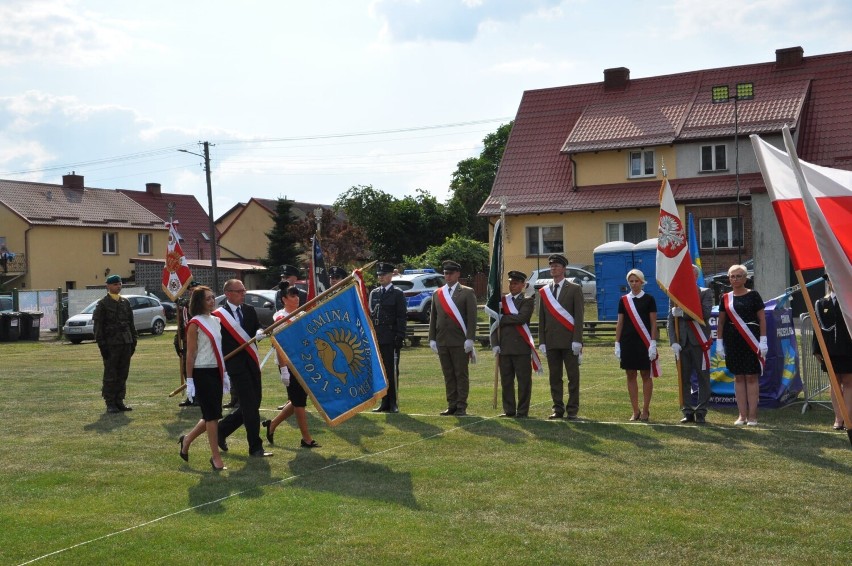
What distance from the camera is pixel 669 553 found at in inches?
271

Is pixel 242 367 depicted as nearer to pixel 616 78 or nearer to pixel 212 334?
pixel 212 334

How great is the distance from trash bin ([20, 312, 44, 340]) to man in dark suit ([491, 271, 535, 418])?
28354 mm

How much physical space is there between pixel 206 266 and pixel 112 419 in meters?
44.8

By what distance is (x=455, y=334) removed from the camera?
46.5ft

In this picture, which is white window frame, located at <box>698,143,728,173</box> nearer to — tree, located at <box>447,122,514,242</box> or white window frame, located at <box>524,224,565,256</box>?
white window frame, located at <box>524,224,565,256</box>

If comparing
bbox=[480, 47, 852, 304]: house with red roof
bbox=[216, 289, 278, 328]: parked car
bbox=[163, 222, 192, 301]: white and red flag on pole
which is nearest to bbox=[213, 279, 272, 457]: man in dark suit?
bbox=[163, 222, 192, 301]: white and red flag on pole

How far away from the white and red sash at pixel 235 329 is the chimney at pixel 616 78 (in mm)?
36554

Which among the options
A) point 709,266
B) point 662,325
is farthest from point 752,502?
point 709,266

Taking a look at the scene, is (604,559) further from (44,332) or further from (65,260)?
(65,260)

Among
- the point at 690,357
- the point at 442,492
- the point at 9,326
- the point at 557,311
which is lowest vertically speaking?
the point at 442,492

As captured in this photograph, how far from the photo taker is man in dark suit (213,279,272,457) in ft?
36.3

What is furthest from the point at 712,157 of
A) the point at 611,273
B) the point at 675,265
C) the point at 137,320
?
the point at 675,265

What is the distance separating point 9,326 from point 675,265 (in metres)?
30.4

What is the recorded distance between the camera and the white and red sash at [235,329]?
11.1 m
